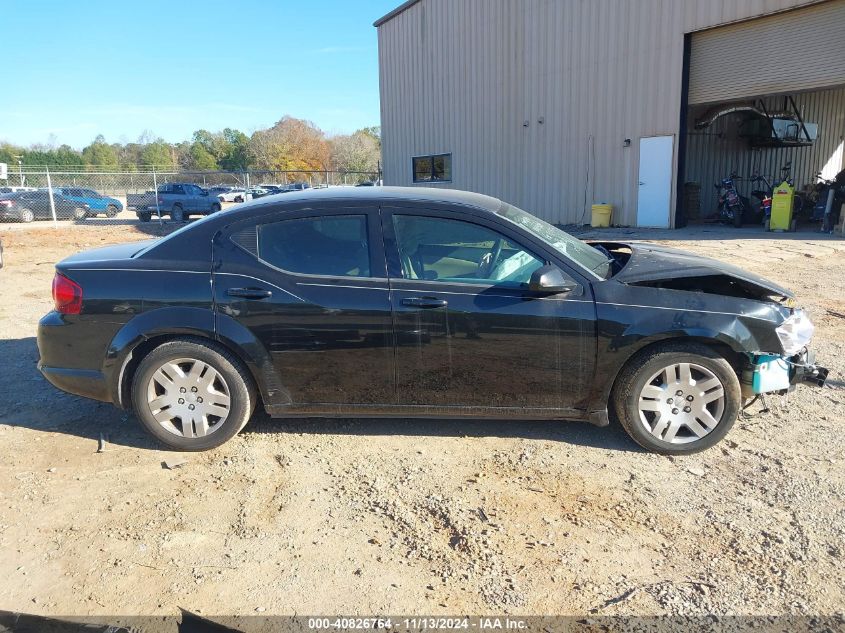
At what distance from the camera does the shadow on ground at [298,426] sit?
416 centimetres

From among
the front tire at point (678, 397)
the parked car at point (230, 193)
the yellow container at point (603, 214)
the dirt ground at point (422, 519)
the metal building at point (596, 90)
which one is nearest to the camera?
the dirt ground at point (422, 519)

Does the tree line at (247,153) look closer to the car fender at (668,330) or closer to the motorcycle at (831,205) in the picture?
the motorcycle at (831,205)

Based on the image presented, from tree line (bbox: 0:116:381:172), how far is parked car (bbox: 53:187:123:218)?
3793cm

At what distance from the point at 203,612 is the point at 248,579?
0.25 m

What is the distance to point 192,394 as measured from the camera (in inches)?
154

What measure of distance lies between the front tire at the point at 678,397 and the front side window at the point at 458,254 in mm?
910

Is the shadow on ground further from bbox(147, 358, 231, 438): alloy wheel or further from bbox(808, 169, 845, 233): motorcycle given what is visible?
bbox(808, 169, 845, 233): motorcycle

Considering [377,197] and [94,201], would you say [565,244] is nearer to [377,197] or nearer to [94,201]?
[377,197]

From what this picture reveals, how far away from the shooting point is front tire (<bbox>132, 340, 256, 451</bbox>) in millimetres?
3873

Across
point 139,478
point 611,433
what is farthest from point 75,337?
point 611,433

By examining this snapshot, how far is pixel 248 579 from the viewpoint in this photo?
109 inches

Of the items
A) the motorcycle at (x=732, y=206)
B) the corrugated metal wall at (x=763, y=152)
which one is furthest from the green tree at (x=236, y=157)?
the motorcycle at (x=732, y=206)

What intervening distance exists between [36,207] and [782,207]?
28.8 m

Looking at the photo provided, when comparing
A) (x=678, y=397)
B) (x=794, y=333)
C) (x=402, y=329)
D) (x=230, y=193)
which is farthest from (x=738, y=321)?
(x=230, y=193)
